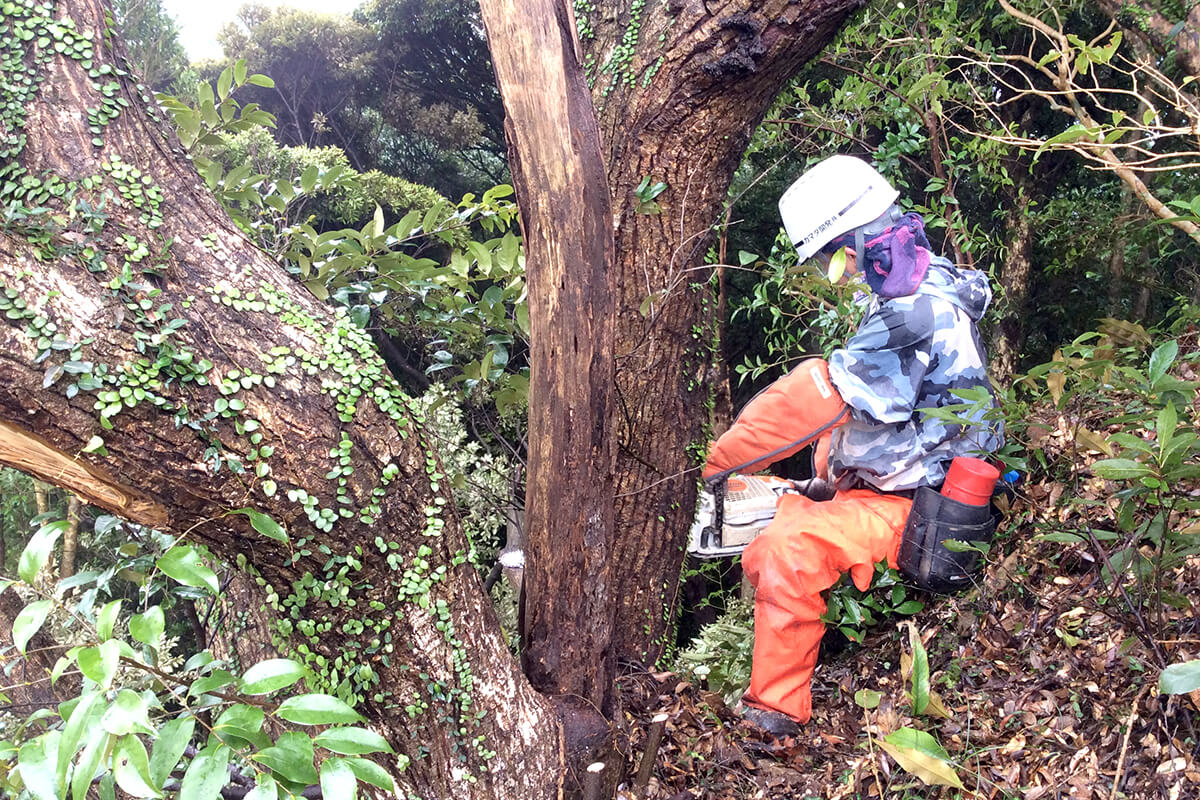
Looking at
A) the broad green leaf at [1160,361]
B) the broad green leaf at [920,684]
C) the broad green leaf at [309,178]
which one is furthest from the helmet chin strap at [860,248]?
the broad green leaf at [309,178]

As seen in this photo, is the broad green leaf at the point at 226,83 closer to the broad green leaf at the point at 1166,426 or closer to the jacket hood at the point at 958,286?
the jacket hood at the point at 958,286

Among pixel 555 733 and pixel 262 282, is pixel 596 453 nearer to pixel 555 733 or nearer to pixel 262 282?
pixel 555 733

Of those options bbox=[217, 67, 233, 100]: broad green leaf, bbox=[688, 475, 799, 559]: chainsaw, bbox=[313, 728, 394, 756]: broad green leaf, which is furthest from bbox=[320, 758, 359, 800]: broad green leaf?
bbox=[688, 475, 799, 559]: chainsaw

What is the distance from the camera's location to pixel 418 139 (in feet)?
33.3

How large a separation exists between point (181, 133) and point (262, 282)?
2.84 ft

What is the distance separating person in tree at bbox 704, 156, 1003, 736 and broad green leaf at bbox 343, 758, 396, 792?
5.50ft

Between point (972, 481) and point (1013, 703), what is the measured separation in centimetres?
71

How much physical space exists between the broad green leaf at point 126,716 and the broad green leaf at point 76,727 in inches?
0.7

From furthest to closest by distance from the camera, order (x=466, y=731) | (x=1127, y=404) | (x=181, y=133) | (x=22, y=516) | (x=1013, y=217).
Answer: (x=22, y=516), (x=1013, y=217), (x=1127, y=404), (x=181, y=133), (x=466, y=731)

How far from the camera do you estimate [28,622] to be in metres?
0.97

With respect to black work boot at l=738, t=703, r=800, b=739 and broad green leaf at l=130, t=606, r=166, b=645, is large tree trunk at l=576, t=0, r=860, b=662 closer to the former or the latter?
black work boot at l=738, t=703, r=800, b=739

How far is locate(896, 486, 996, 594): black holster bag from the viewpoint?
2486 millimetres

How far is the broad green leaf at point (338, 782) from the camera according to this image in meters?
0.90

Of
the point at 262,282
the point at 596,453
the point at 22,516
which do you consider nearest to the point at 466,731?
the point at 596,453
